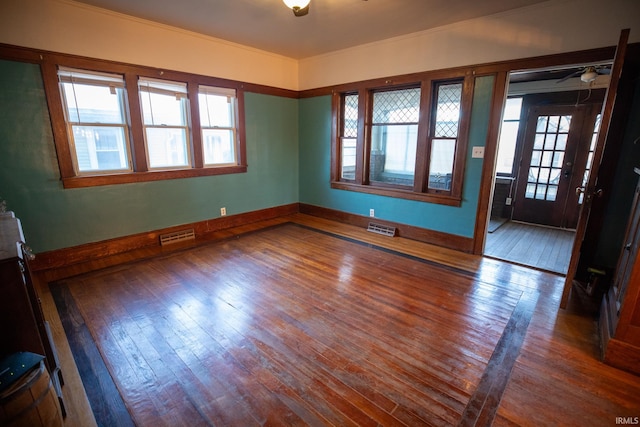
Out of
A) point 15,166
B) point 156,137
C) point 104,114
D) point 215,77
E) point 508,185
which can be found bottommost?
point 508,185

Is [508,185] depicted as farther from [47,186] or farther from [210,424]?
[47,186]

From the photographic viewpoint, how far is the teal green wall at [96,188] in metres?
2.97

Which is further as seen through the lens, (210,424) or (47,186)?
(47,186)

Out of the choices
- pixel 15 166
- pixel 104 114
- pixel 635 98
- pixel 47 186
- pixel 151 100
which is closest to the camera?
pixel 635 98

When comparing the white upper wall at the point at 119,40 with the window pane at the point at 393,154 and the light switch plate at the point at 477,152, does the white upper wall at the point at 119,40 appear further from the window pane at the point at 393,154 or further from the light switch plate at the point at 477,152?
the light switch plate at the point at 477,152

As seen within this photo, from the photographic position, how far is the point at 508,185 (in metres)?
5.58

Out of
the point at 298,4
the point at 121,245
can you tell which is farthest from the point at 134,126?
the point at 298,4

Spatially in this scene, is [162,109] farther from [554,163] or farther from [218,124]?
[554,163]

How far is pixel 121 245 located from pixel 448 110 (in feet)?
15.4

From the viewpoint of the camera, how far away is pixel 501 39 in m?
3.33

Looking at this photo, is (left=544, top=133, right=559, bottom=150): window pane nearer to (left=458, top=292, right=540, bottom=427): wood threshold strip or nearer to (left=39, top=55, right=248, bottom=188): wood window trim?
(left=458, top=292, right=540, bottom=427): wood threshold strip

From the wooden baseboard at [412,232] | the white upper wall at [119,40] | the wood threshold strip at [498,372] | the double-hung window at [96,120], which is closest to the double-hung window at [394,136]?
the wooden baseboard at [412,232]

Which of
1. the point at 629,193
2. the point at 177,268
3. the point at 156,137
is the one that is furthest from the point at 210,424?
the point at 629,193

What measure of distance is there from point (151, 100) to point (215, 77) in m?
0.99
